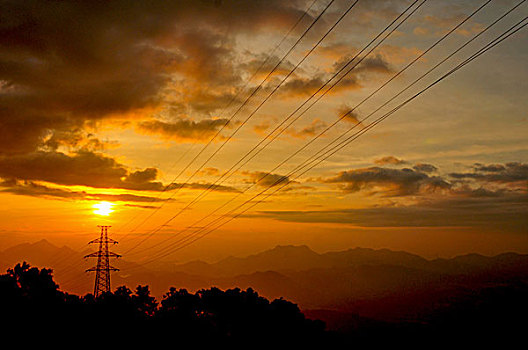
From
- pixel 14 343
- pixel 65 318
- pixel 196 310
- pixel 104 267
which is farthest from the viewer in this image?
pixel 104 267

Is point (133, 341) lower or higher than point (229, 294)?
lower

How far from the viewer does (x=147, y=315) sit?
68.6 metres

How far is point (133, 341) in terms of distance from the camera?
61.7m

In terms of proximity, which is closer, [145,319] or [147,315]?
[145,319]

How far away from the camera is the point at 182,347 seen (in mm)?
61344

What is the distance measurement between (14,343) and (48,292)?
308 inches

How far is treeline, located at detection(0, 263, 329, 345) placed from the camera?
59.1 meters

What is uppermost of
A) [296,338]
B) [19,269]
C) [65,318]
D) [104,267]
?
[104,267]

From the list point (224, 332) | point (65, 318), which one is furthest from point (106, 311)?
point (224, 332)

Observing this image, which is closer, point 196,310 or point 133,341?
point 133,341

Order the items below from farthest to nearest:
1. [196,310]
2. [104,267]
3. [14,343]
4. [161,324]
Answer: [104,267] → [196,310] → [161,324] → [14,343]

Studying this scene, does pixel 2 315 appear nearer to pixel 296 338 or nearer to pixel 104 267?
pixel 296 338

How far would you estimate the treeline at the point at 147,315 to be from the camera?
194ft

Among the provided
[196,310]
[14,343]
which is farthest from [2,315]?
[196,310]
